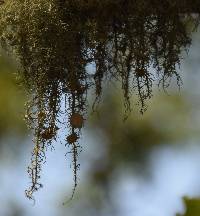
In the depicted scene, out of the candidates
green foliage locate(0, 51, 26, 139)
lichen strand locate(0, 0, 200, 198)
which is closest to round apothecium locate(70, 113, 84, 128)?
lichen strand locate(0, 0, 200, 198)

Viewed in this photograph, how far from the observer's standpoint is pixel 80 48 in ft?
5.63

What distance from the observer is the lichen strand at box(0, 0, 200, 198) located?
168 centimetres

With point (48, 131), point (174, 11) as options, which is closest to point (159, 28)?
point (174, 11)

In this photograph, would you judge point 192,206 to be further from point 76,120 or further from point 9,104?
point 9,104

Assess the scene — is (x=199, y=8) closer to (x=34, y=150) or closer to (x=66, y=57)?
(x=66, y=57)

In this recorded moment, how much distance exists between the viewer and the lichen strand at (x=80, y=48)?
168 centimetres

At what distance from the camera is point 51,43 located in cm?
172

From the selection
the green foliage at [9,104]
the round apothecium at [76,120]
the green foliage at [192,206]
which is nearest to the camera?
the green foliage at [192,206]

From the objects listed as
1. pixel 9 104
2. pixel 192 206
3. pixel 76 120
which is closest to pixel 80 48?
pixel 76 120

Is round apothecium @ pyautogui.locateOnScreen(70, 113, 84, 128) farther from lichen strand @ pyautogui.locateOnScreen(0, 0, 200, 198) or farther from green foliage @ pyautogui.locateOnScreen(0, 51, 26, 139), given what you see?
green foliage @ pyautogui.locateOnScreen(0, 51, 26, 139)

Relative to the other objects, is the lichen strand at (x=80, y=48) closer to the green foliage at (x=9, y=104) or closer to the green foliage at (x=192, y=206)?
the green foliage at (x=192, y=206)

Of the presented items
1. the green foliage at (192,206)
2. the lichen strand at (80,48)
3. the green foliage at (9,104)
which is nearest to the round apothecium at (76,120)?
the lichen strand at (80,48)

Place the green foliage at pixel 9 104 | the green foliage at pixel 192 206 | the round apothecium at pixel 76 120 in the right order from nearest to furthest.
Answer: the green foliage at pixel 192 206 → the round apothecium at pixel 76 120 → the green foliage at pixel 9 104

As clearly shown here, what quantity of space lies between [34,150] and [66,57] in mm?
237
